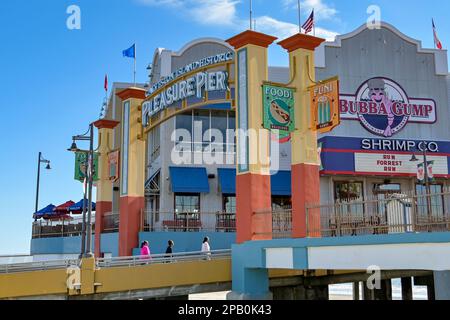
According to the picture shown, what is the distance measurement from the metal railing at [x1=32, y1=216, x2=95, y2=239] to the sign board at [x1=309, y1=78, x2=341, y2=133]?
1911 cm

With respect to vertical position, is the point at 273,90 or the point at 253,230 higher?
the point at 273,90

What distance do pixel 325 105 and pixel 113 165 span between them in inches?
530

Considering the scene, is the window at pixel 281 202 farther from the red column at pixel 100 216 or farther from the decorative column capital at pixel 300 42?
the decorative column capital at pixel 300 42

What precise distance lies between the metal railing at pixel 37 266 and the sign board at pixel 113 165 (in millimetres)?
10662

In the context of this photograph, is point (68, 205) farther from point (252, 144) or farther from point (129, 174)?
point (252, 144)

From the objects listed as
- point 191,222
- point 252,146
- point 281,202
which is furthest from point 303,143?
point 281,202

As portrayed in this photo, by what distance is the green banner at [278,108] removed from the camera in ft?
54.4

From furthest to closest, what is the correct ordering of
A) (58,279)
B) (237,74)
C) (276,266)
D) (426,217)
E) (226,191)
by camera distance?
(226,191)
(237,74)
(276,266)
(58,279)
(426,217)

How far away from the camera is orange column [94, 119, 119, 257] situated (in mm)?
28000

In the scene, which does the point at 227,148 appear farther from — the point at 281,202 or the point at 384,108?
the point at 384,108
